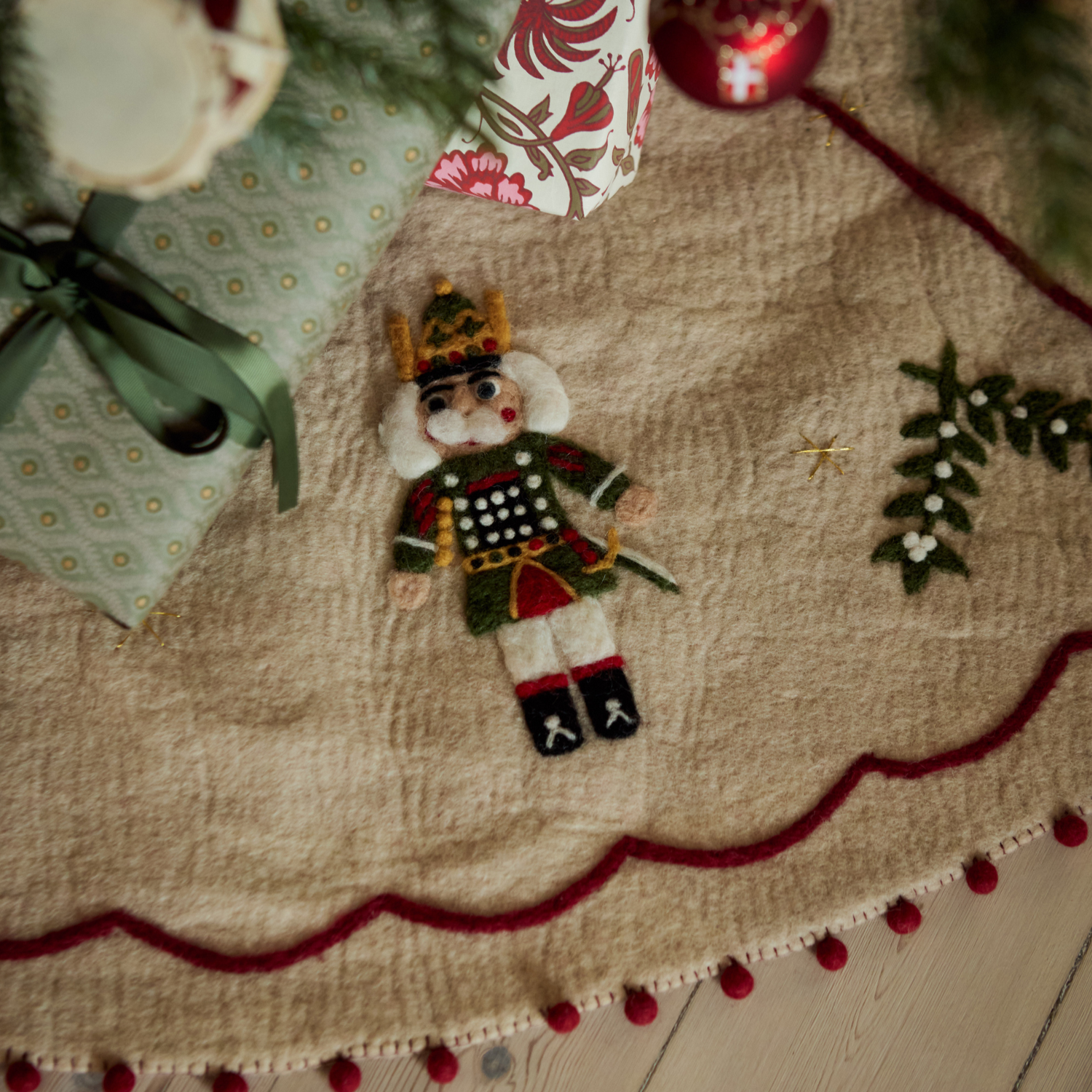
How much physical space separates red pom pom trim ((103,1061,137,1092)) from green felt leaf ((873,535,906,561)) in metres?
0.88

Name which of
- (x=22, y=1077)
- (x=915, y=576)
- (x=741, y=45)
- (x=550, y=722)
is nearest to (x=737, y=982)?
(x=550, y=722)

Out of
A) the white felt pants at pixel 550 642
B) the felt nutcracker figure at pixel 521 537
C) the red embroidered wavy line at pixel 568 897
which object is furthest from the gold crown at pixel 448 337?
the red embroidered wavy line at pixel 568 897

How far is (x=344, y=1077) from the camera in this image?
0.79 metres

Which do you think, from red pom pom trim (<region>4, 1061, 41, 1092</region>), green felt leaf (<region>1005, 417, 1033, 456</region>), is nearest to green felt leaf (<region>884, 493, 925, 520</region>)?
green felt leaf (<region>1005, 417, 1033, 456</region>)

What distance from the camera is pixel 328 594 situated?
0.84 metres

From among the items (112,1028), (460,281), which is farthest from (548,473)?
(112,1028)

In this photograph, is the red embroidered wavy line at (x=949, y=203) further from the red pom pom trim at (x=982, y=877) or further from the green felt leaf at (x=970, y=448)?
the red pom pom trim at (x=982, y=877)

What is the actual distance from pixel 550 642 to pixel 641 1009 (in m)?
0.36

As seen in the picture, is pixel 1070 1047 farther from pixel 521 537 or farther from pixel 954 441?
pixel 521 537

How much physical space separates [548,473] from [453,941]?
1.54 feet

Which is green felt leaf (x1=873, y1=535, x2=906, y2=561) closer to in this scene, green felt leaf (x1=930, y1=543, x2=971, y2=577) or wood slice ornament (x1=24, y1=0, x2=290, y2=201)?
green felt leaf (x1=930, y1=543, x2=971, y2=577)

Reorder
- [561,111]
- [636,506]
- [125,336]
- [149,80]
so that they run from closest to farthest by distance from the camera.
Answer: [149,80]
[125,336]
[561,111]
[636,506]

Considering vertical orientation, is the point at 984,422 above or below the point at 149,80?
above

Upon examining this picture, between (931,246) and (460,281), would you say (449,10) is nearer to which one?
(460,281)
